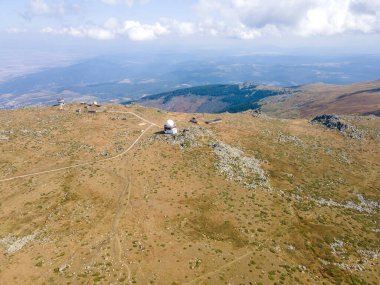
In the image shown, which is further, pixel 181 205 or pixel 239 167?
pixel 239 167

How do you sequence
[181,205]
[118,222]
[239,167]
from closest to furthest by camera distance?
[118,222]
[181,205]
[239,167]

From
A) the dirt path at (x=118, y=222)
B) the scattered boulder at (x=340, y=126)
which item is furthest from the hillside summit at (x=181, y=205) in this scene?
the scattered boulder at (x=340, y=126)

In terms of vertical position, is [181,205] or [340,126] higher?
[340,126]

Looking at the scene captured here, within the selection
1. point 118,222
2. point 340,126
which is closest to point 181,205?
point 118,222

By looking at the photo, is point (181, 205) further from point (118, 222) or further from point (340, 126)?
point (340, 126)

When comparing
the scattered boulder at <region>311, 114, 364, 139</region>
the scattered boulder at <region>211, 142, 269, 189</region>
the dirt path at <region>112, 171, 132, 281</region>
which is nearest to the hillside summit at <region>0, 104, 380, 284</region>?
the dirt path at <region>112, 171, 132, 281</region>

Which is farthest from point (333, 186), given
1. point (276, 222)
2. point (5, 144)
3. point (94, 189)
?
point (5, 144)

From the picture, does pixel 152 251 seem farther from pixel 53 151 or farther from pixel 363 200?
pixel 363 200

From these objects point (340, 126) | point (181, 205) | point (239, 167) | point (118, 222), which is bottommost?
point (118, 222)
